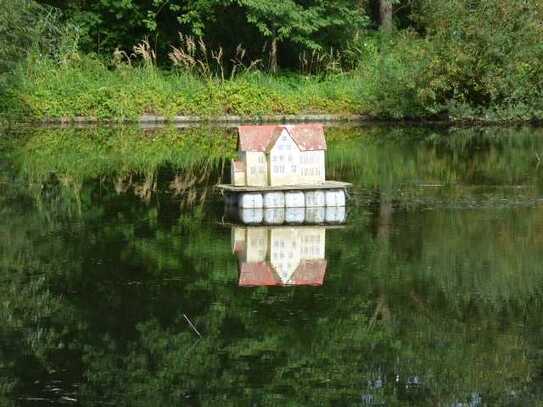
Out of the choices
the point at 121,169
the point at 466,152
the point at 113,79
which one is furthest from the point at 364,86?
the point at 121,169

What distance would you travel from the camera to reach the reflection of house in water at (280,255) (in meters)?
11.5

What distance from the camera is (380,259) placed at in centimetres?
1238

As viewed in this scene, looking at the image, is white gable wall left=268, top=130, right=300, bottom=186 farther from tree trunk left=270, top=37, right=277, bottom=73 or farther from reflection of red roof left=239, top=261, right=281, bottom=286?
tree trunk left=270, top=37, right=277, bottom=73

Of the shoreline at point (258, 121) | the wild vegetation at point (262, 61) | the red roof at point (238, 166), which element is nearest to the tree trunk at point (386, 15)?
the wild vegetation at point (262, 61)

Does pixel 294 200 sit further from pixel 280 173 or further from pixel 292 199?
pixel 280 173

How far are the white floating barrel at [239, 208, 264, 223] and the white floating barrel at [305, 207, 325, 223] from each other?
22.4 inches

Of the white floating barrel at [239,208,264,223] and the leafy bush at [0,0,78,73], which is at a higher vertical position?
the leafy bush at [0,0,78,73]

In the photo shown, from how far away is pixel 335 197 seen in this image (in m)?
15.8

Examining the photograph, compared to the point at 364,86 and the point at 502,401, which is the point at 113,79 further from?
the point at 502,401

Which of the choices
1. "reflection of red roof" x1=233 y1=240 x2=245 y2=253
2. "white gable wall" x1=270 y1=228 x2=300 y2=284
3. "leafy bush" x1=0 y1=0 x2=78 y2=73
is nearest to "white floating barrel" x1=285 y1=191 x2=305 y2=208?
"white gable wall" x1=270 y1=228 x2=300 y2=284

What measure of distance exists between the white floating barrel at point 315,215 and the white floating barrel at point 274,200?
336 millimetres

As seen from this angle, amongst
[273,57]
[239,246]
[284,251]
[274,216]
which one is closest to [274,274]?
[284,251]

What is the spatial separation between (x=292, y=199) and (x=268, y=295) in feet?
16.2

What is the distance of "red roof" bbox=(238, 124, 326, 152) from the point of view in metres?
15.7
